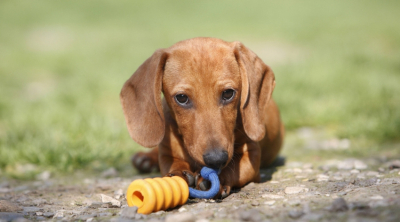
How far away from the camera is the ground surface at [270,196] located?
7.88 ft

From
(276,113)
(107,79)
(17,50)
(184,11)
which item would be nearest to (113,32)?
(17,50)

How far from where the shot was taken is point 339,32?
12594 millimetres

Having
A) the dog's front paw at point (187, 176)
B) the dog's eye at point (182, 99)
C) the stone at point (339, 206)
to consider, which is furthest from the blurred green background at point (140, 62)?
the stone at point (339, 206)

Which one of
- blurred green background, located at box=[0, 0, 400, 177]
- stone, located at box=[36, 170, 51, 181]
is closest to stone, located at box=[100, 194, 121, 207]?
stone, located at box=[36, 170, 51, 181]

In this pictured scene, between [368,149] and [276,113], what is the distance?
1.28m

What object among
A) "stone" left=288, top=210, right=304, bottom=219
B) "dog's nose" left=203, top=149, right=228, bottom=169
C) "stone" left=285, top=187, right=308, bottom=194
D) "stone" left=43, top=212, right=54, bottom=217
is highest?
"dog's nose" left=203, top=149, right=228, bottom=169

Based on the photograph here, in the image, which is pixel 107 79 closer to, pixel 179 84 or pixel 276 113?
pixel 276 113

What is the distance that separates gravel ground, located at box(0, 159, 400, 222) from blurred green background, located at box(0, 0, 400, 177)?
2.31 ft

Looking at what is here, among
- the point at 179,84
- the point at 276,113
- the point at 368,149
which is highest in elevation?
the point at 179,84

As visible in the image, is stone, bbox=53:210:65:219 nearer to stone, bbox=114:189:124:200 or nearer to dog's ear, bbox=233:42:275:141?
stone, bbox=114:189:124:200

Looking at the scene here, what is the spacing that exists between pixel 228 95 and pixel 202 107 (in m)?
0.26

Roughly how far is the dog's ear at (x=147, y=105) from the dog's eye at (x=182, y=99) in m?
0.16

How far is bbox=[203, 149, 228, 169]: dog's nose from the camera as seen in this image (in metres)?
2.90

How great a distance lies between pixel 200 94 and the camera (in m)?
3.23
